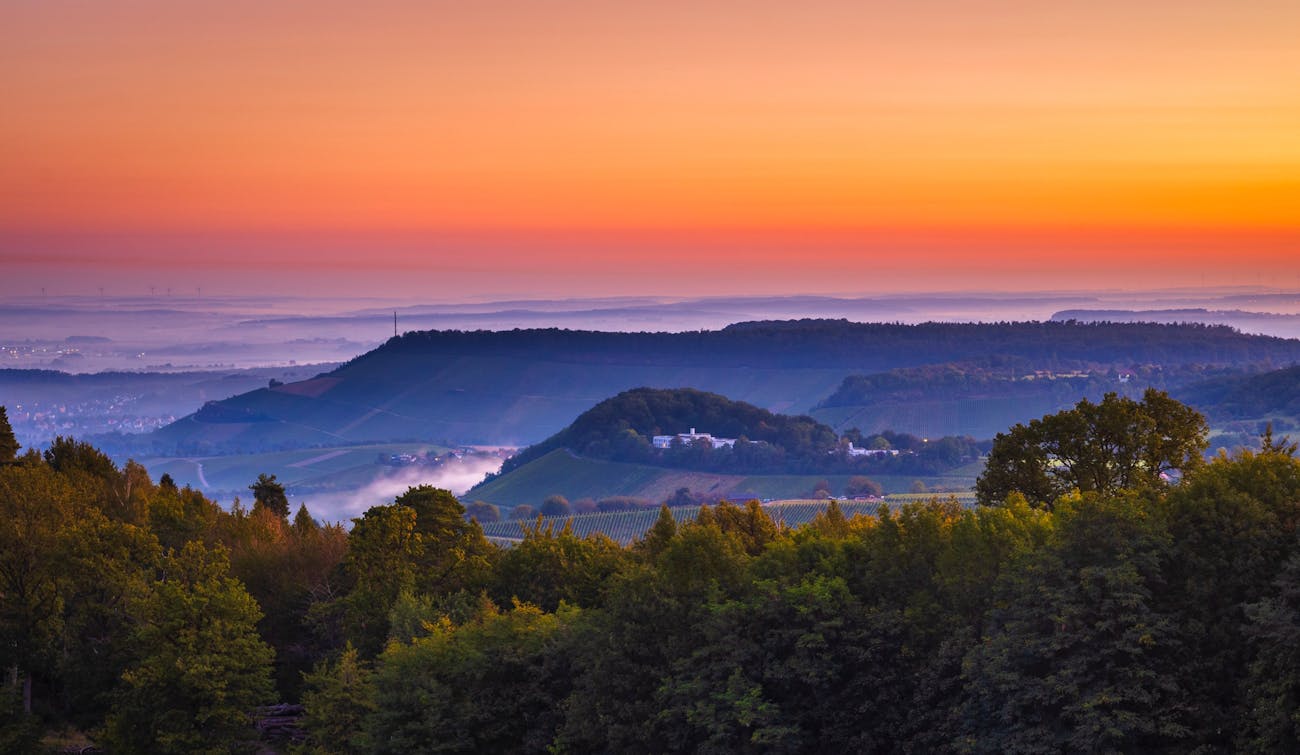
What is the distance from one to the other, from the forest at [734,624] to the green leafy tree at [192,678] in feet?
0.54

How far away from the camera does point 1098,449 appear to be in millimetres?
59875

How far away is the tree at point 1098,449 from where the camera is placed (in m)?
59.1

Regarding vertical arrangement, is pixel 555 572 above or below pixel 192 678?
above

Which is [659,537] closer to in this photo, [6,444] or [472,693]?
[472,693]

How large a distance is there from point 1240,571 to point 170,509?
70.4m

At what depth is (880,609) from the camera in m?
52.4

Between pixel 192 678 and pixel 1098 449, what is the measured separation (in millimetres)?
41774

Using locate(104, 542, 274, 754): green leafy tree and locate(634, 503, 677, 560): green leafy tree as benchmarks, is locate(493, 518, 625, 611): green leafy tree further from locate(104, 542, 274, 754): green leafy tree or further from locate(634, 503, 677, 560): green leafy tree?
locate(104, 542, 274, 754): green leafy tree

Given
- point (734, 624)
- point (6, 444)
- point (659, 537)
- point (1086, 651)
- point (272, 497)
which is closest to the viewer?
point (1086, 651)

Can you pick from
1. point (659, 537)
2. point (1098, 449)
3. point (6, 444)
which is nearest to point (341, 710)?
point (659, 537)

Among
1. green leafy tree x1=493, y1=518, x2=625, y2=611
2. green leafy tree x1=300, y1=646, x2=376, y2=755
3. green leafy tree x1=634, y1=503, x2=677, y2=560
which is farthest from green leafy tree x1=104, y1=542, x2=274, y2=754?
green leafy tree x1=634, y1=503, x2=677, y2=560

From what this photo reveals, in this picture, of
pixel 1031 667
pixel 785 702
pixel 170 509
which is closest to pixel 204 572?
pixel 170 509

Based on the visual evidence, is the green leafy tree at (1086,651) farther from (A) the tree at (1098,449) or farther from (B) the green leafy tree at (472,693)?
(B) the green leafy tree at (472,693)

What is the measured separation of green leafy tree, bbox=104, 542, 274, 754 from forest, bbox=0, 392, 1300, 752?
16 cm
